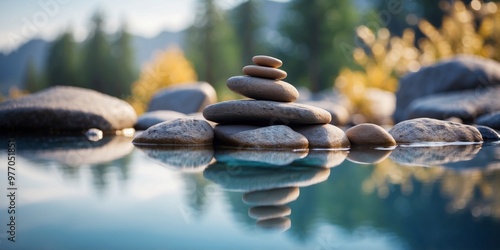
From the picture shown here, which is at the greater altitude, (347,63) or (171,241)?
(347,63)

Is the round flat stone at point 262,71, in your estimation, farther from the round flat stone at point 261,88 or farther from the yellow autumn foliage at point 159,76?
the yellow autumn foliage at point 159,76

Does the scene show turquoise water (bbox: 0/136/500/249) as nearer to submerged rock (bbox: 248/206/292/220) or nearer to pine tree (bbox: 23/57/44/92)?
submerged rock (bbox: 248/206/292/220)

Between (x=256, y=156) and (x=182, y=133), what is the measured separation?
122cm

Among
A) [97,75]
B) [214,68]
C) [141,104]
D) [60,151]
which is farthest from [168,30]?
[60,151]

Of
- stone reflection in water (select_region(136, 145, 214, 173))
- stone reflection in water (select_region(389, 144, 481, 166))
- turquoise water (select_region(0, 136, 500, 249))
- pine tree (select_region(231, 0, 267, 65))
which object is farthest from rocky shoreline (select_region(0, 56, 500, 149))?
pine tree (select_region(231, 0, 267, 65))

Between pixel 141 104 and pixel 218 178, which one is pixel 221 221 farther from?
pixel 141 104

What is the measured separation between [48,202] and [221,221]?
1.23m

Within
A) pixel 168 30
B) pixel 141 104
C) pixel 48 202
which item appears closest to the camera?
pixel 48 202

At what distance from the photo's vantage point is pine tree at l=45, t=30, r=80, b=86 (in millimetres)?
34500

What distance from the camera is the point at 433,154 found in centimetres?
496

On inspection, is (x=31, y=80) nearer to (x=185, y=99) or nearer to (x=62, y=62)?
(x=62, y=62)

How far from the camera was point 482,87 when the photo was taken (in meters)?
9.23

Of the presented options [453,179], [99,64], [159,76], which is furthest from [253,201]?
[99,64]

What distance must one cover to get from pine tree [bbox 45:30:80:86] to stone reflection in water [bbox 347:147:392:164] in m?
32.1
